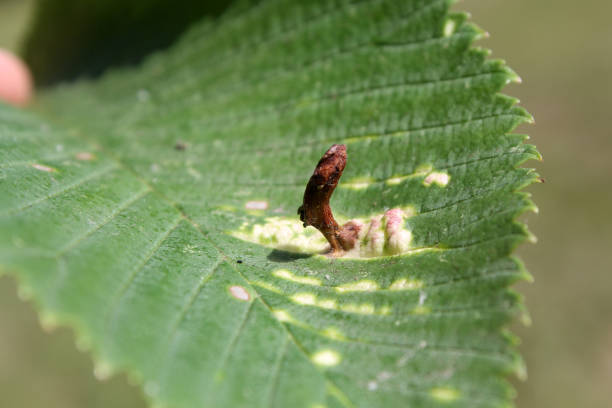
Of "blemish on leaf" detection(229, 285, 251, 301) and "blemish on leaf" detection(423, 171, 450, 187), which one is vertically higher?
"blemish on leaf" detection(423, 171, 450, 187)

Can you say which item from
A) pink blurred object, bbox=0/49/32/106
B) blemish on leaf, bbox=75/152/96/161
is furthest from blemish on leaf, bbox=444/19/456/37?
pink blurred object, bbox=0/49/32/106

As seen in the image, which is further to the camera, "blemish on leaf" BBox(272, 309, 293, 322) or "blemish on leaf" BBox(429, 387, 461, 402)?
"blemish on leaf" BBox(272, 309, 293, 322)

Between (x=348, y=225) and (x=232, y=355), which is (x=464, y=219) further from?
(x=232, y=355)

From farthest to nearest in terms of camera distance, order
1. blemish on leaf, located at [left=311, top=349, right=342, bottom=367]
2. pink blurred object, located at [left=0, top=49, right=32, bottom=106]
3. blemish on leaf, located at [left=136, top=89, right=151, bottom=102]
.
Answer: pink blurred object, located at [left=0, top=49, right=32, bottom=106]
blemish on leaf, located at [left=136, top=89, right=151, bottom=102]
blemish on leaf, located at [left=311, top=349, right=342, bottom=367]

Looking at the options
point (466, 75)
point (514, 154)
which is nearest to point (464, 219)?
point (514, 154)

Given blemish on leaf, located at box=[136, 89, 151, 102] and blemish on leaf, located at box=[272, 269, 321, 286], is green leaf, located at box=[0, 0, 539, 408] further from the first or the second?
blemish on leaf, located at box=[136, 89, 151, 102]

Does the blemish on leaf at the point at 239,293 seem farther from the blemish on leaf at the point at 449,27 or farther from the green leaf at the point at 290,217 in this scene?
the blemish on leaf at the point at 449,27
